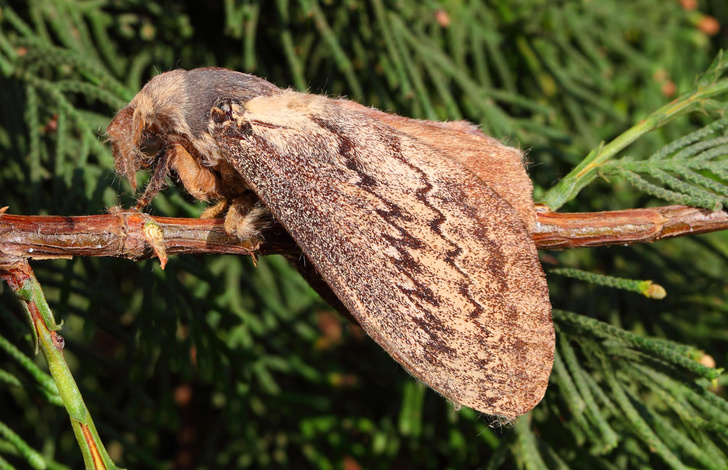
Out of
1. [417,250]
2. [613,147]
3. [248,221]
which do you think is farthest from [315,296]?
[613,147]

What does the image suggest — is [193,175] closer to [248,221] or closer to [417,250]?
[248,221]

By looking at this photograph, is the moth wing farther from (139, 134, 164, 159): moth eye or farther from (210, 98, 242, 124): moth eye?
(139, 134, 164, 159): moth eye

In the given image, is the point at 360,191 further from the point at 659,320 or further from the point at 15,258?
the point at 659,320

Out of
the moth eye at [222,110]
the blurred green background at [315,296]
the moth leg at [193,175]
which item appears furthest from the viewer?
the blurred green background at [315,296]

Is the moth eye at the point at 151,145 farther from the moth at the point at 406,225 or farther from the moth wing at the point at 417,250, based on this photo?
the moth wing at the point at 417,250

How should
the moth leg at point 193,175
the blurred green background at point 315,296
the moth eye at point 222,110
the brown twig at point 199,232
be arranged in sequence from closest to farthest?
1. the brown twig at point 199,232
2. the moth eye at point 222,110
3. the moth leg at point 193,175
4. the blurred green background at point 315,296

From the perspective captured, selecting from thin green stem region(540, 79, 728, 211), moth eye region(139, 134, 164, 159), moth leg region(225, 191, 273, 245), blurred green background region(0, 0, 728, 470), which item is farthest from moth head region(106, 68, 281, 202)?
thin green stem region(540, 79, 728, 211)

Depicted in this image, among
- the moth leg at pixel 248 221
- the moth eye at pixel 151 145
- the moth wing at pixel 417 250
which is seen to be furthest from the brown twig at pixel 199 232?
the moth eye at pixel 151 145
